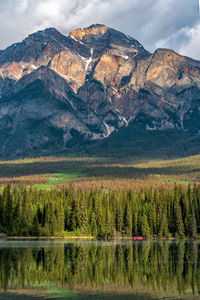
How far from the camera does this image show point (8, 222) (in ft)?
545

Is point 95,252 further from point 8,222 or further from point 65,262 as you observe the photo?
point 8,222

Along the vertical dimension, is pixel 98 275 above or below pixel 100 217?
above

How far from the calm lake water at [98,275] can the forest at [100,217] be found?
199 feet

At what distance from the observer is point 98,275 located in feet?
246

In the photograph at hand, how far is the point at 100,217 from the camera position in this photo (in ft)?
556

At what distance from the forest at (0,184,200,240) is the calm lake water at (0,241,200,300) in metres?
60.7

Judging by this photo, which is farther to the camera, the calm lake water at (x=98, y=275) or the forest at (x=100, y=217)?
the forest at (x=100, y=217)

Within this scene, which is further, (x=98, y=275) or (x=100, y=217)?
(x=100, y=217)

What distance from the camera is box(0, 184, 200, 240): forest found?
167 meters

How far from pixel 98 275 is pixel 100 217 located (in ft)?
310

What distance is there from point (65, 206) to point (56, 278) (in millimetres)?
107345

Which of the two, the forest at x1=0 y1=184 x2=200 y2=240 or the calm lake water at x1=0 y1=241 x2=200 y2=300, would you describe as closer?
the calm lake water at x1=0 y1=241 x2=200 y2=300

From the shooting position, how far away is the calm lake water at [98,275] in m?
60.8

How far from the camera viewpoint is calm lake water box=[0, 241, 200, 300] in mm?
60781
